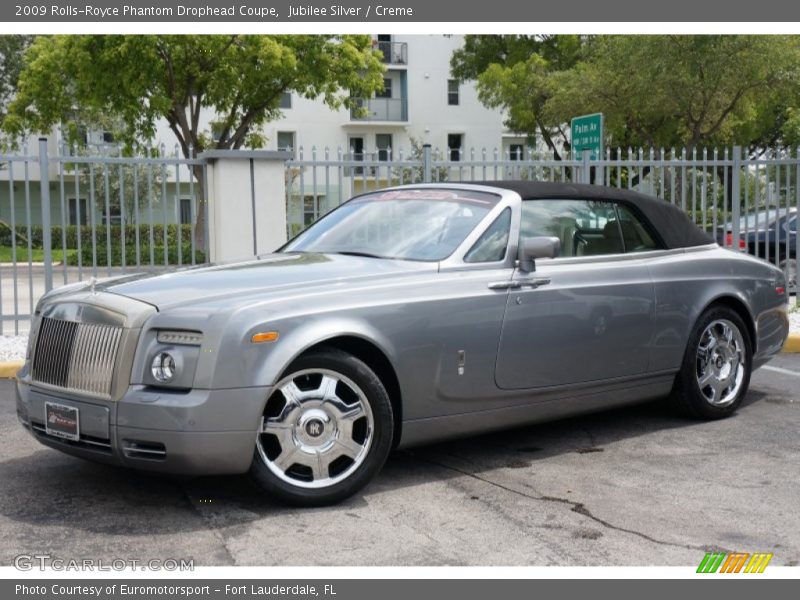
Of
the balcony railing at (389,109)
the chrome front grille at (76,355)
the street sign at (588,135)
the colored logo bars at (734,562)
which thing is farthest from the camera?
the balcony railing at (389,109)

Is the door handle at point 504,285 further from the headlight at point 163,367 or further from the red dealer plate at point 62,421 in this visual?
the red dealer plate at point 62,421

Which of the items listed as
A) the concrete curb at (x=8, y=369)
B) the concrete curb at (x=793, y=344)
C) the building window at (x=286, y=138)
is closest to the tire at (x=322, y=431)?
the concrete curb at (x=8, y=369)

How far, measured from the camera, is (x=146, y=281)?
5.10 m

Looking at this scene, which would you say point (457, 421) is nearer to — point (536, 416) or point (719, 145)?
point (536, 416)

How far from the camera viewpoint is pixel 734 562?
408 centimetres

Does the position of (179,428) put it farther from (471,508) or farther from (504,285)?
(504,285)

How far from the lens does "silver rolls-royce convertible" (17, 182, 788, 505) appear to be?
→ 456 cm

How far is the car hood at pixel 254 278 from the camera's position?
4.77 meters

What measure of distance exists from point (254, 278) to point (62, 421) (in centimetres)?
114

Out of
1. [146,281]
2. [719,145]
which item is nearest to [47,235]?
[146,281]

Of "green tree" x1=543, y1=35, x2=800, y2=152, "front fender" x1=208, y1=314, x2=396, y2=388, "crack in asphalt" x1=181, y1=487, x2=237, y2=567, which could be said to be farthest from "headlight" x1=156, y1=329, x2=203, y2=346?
"green tree" x1=543, y1=35, x2=800, y2=152

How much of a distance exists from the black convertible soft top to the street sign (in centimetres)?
583

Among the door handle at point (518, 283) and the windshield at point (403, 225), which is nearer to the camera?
the door handle at point (518, 283)

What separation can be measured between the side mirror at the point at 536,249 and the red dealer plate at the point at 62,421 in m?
2.50
